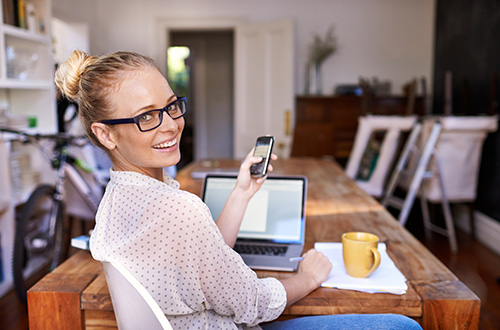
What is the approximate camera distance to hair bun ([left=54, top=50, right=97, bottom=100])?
91cm

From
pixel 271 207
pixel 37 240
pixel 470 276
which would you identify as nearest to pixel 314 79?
pixel 470 276

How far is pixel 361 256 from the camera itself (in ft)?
3.56

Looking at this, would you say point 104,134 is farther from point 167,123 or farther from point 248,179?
point 248,179

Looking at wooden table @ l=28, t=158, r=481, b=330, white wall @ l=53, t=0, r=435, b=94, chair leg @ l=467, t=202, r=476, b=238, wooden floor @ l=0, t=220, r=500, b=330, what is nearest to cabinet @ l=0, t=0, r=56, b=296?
wooden floor @ l=0, t=220, r=500, b=330

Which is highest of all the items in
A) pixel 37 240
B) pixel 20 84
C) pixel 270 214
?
pixel 20 84

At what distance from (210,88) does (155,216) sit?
757 cm

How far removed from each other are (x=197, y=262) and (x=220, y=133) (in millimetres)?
7481

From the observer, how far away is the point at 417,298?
1010mm

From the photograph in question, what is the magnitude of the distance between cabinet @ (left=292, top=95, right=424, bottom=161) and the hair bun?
4.57m

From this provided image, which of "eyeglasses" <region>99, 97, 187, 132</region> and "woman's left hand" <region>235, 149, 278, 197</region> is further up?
"eyeglasses" <region>99, 97, 187, 132</region>

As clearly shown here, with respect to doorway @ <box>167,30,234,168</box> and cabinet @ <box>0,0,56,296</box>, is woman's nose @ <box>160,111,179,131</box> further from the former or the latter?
doorway @ <box>167,30,234,168</box>

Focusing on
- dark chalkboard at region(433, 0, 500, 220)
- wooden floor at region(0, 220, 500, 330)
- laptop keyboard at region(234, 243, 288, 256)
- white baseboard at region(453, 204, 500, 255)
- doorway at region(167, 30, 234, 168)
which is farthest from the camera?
doorway at region(167, 30, 234, 168)

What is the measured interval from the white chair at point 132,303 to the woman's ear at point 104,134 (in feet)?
0.80

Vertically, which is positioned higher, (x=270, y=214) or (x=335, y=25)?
(x=335, y=25)
